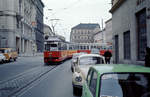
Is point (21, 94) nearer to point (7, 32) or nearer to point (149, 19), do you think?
point (149, 19)

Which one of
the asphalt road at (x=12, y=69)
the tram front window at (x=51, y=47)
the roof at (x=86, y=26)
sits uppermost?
the roof at (x=86, y=26)

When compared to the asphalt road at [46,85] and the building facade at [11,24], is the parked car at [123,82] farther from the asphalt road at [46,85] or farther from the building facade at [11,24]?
the building facade at [11,24]

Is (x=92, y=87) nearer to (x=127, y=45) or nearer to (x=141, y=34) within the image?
(x=141, y=34)

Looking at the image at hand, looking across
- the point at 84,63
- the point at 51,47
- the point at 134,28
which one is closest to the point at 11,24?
the point at 51,47

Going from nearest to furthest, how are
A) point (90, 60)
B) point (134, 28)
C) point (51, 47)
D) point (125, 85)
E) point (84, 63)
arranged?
1. point (125, 85)
2. point (84, 63)
3. point (90, 60)
4. point (134, 28)
5. point (51, 47)

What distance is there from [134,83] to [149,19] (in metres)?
10.4

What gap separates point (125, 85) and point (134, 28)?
43.2 ft

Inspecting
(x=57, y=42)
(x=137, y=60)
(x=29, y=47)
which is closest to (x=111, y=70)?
(x=137, y=60)

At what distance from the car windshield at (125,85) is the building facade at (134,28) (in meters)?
10.3

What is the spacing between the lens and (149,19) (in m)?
12.7

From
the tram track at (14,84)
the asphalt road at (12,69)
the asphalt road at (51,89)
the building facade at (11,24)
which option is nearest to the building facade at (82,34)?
the building facade at (11,24)

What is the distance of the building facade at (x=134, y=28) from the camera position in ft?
45.4

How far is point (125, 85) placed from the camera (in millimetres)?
3398

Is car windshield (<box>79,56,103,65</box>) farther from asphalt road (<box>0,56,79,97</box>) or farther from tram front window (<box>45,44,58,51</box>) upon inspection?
tram front window (<box>45,44,58,51</box>)
